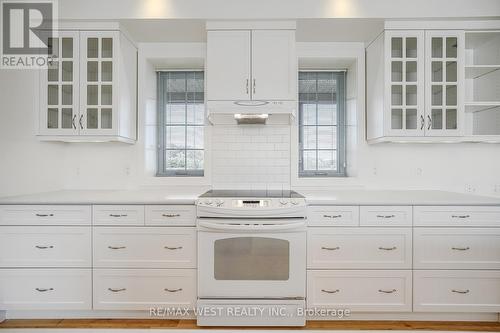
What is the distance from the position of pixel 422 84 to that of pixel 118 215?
253 centimetres

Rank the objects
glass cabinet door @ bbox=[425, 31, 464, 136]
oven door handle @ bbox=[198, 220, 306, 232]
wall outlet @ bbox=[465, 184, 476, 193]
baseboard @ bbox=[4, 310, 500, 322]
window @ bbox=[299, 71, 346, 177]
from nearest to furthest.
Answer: oven door handle @ bbox=[198, 220, 306, 232] → baseboard @ bbox=[4, 310, 500, 322] → glass cabinet door @ bbox=[425, 31, 464, 136] → wall outlet @ bbox=[465, 184, 476, 193] → window @ bbox=[299, 71, 346, 177]

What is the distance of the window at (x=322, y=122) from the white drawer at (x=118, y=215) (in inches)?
61.9

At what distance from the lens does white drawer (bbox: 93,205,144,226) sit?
93.7 inches

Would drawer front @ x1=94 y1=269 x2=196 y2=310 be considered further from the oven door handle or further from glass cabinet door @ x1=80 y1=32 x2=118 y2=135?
glass cabinet door @ x1=80 y1=32 x2=118 y2=135

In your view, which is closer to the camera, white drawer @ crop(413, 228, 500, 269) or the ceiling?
white drawer @ crop(413, 228, 500, 269)

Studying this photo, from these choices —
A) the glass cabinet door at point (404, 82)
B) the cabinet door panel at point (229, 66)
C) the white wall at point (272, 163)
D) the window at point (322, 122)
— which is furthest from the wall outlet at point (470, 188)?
the cabinet door panel at point (229, 66)

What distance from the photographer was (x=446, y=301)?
2.37 meters

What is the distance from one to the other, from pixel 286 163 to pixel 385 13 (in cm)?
143

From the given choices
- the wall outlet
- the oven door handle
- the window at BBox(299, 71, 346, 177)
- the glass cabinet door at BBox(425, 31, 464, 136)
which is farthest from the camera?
the window at BBox(299, 71, 346, 177)

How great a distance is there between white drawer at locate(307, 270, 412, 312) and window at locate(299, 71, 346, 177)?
111 centimetres

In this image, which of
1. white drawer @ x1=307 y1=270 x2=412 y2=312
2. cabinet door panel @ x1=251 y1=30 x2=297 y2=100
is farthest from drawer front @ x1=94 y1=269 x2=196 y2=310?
cabinet door panel @ x1=251 y1=30 x2=297 y2=100

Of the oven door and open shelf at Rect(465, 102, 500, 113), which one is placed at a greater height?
open shelf at Rect(465, 102, 500, 113)

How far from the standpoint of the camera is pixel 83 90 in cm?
267

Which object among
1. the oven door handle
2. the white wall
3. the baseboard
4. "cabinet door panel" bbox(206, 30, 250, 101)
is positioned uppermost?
"cabinet door panel" bbox(206, 30, 250, 101)
